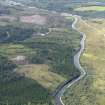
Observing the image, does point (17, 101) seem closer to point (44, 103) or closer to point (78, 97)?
point (44, 103)

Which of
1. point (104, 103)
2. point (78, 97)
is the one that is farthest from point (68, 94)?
point (104, 103)

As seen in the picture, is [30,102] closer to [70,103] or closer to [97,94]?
[70,103]

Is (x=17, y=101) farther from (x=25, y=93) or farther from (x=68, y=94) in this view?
(x=68, y=94)

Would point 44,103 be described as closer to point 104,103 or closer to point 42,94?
point 42,94

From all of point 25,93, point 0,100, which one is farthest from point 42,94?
point 0,100

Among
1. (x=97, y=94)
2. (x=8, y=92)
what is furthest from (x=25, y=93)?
(x=97, y=94)

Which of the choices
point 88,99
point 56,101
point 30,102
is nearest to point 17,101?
point 30,102
